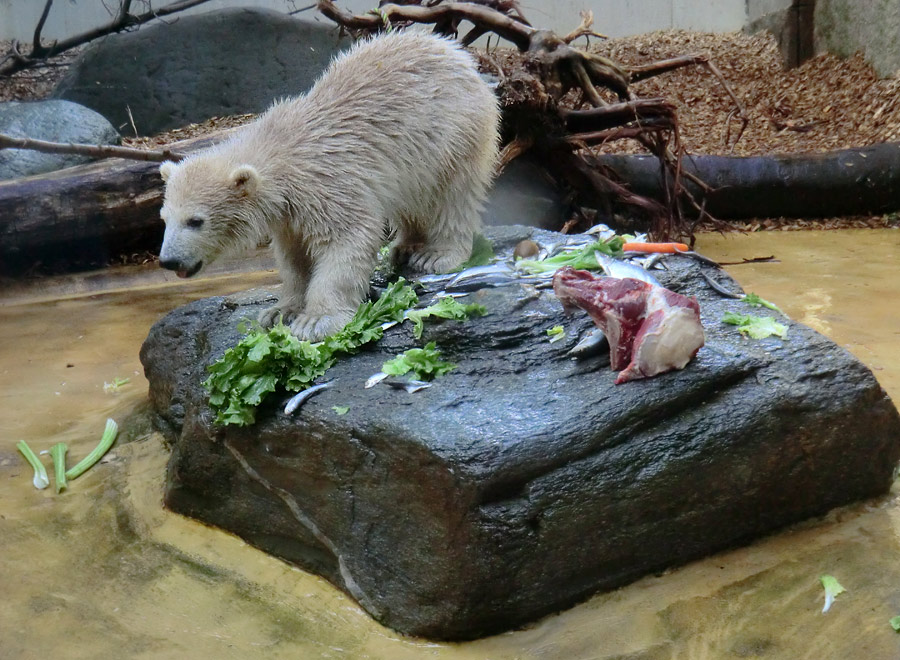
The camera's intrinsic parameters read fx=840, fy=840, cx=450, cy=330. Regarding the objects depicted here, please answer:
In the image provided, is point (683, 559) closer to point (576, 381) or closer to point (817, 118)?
point (576, 381)

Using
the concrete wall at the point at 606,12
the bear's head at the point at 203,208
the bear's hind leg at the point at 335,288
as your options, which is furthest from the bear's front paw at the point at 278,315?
the concrete wall at the point at 606,12

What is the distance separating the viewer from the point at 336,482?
3.48 metres

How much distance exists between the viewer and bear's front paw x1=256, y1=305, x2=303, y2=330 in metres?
4.43

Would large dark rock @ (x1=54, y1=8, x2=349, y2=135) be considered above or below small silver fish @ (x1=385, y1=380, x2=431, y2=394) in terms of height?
above

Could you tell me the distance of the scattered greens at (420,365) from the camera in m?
3.62

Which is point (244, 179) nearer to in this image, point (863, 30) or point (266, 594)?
point (266, 594)

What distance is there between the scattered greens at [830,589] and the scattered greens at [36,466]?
3632mm

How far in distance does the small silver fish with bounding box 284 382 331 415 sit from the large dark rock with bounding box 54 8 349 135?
329 inches

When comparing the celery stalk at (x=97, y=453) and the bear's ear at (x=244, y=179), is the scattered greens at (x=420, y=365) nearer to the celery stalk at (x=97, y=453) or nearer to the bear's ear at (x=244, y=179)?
the bear's ear at (x=244, y=179)

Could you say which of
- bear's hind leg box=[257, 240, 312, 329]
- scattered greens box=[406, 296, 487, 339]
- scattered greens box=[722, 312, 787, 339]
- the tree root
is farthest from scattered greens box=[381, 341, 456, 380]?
the tree root

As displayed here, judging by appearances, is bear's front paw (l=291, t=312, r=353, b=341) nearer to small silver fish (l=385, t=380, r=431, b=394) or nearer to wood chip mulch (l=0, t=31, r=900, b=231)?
small silver fish (l=385, t=380, r=431, b=394)

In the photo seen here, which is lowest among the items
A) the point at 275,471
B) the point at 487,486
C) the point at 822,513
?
the point at 822,513

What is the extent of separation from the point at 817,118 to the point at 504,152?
18.2ft

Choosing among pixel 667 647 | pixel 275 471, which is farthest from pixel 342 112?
pixel 667 647
